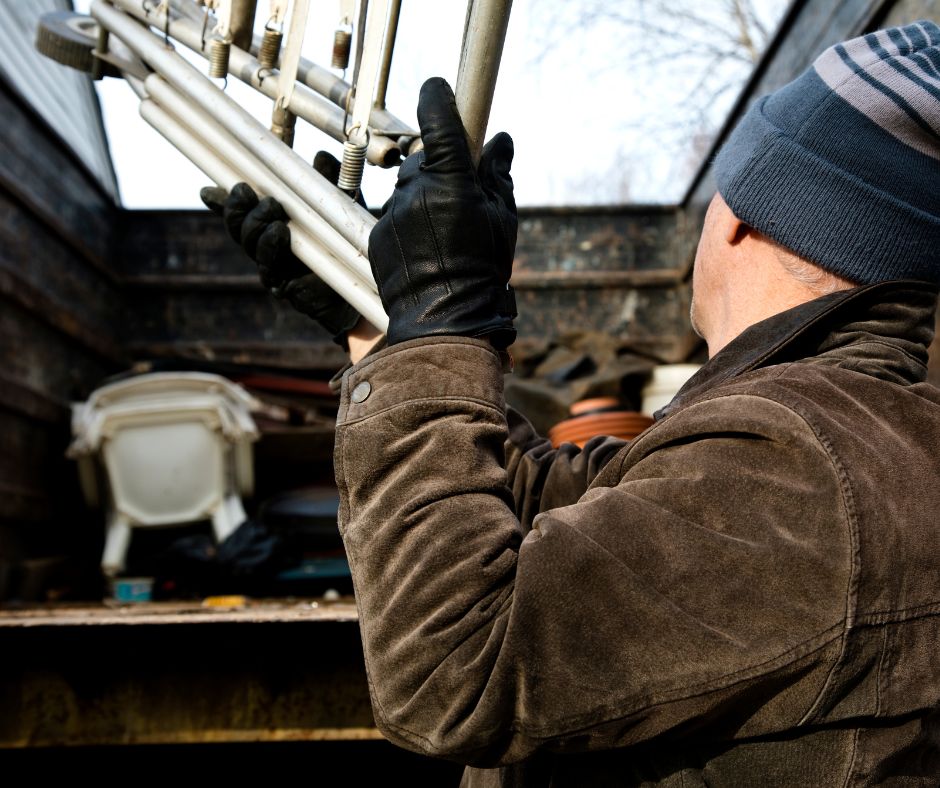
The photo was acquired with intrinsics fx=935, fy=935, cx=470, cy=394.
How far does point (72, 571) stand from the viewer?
15.2ft

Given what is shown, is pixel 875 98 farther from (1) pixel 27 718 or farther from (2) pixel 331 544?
(2) pixel 331 544

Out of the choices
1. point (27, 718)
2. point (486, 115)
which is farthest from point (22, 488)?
point (486, 115)

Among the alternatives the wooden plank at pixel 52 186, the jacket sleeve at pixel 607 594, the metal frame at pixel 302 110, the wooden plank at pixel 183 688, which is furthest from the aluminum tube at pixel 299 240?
the wooden plank at pixel 52 186

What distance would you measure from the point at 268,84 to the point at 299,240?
13.2 inches

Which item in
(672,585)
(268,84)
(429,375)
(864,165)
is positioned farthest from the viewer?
(268,84)

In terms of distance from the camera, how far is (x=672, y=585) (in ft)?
2.94

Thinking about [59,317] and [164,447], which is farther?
[59,317]

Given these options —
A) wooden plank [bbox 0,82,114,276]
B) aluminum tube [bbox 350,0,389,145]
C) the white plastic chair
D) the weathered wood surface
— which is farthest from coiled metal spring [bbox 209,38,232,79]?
the weathered wood surface

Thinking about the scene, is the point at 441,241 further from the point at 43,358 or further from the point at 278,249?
the point at 43,358

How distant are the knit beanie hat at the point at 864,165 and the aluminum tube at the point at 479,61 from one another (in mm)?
402

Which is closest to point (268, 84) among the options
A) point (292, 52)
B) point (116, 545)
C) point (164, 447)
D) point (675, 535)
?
point (292, 52)

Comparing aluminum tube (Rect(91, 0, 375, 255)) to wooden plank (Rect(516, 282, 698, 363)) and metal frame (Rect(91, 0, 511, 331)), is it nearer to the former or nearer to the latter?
metal frame (Rect(91, 0, 511, 331))

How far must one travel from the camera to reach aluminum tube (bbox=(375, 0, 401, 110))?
140 centimetres

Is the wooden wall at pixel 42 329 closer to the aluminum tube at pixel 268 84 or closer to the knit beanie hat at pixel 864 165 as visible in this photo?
the aluminum tube at pixel 268 84
